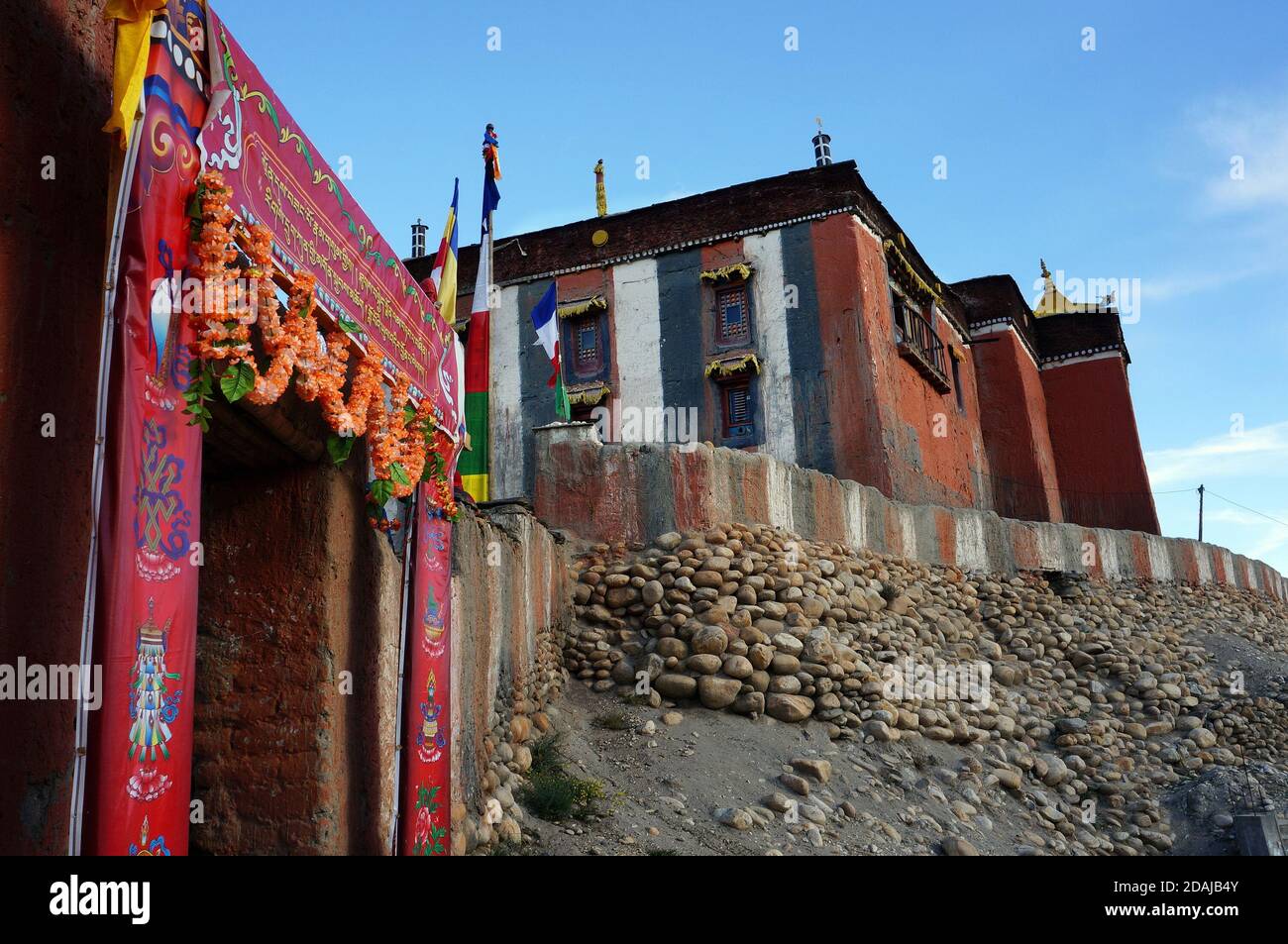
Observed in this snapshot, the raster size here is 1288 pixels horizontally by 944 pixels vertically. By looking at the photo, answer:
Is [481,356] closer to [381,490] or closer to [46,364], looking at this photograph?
[381,490]

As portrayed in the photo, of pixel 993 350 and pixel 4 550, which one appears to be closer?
pixel 4 550

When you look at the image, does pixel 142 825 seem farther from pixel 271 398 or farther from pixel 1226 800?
pixel 1226 800

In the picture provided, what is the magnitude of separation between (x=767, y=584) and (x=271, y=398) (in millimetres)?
7131

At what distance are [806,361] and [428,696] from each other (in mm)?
12842

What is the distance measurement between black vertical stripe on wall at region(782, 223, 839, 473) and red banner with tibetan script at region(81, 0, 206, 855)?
14.1 meters

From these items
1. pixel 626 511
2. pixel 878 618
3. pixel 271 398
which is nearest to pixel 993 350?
pixel 878 618

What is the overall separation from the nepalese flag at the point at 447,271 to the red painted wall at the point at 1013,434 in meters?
16.1

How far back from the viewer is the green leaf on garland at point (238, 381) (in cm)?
383

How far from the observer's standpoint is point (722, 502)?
11.0m

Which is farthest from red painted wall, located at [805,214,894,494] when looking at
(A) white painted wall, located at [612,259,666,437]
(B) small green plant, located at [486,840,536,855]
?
(B) small green plant, located at [486,840,536,855]

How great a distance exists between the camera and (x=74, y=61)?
3.69 meters

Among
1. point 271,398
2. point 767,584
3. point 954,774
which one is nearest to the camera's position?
point 271,398

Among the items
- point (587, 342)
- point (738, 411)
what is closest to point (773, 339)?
point (738, 411)

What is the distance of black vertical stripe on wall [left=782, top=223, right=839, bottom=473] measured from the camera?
1717 centimetres
